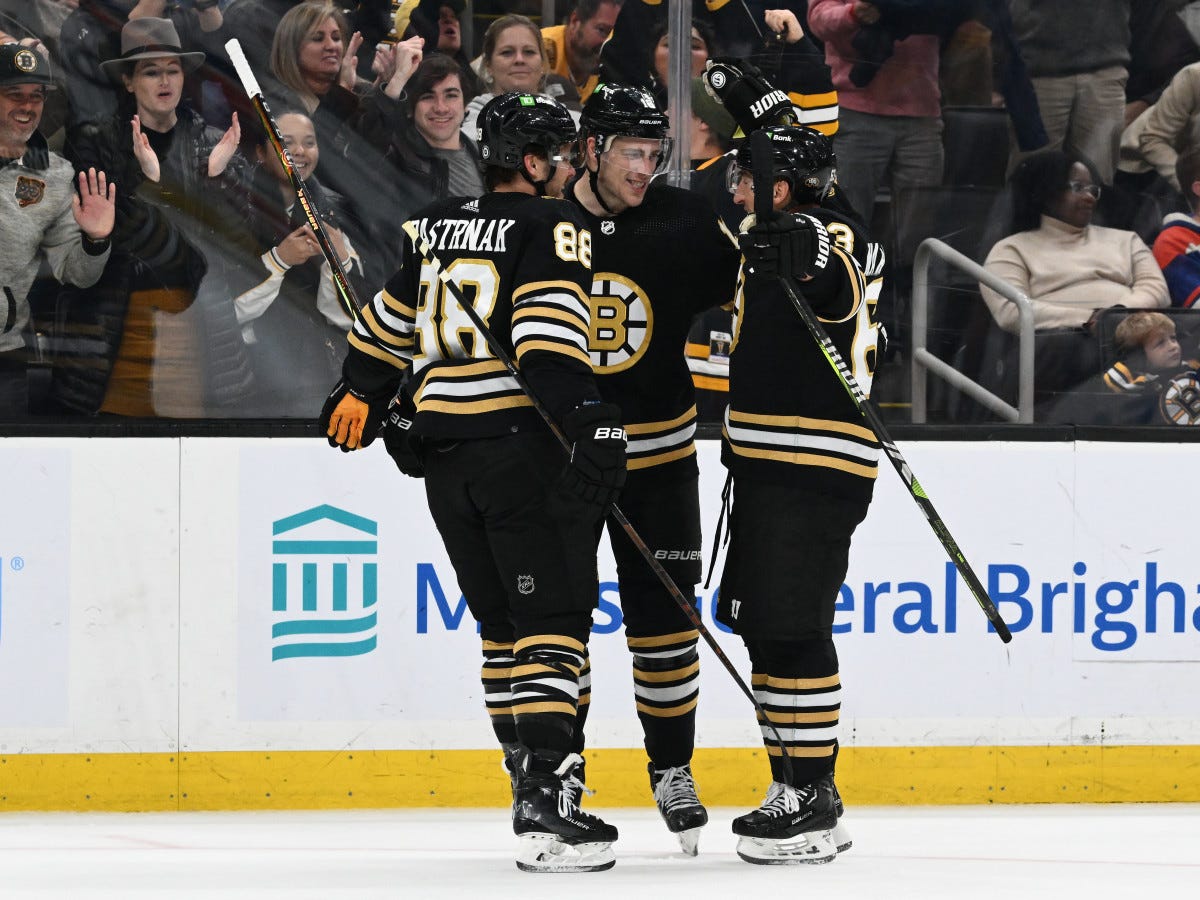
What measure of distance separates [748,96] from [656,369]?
1.71 feet

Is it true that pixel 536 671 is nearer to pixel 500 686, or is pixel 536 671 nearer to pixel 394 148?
pixel 500 686

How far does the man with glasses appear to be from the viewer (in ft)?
14.0

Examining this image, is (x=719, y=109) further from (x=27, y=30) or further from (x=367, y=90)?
(x=27, y=30)

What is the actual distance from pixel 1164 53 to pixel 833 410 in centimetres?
257

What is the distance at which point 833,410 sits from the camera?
2.98 metres

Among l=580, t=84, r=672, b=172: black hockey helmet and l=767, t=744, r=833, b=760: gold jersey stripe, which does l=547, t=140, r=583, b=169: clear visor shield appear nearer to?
l=580, t=84, r=672, b=172: black hockey helmet

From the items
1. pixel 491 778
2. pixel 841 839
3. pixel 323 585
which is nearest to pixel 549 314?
pixel 841 839

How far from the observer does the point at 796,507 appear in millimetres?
2936

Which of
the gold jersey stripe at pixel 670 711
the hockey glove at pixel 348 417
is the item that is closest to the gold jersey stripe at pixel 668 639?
the gold jersey stripe at pixel 670 711

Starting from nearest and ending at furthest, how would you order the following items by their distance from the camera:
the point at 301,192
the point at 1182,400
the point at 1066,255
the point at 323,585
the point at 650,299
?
the point at 650,299, the point at 301,192, the point at 323,585, the point at 1182,400, the point at 1066,255

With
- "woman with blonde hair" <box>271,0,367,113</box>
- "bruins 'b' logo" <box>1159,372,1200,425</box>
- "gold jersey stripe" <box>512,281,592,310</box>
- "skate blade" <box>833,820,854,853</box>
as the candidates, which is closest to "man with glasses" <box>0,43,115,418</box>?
"woman with blonde hair" <box>271,0,367,113</box>

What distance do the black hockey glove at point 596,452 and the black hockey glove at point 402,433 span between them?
44 cm

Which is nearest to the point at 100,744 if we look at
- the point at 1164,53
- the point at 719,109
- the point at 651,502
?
the point at 651,502

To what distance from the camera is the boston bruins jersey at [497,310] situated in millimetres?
2768
